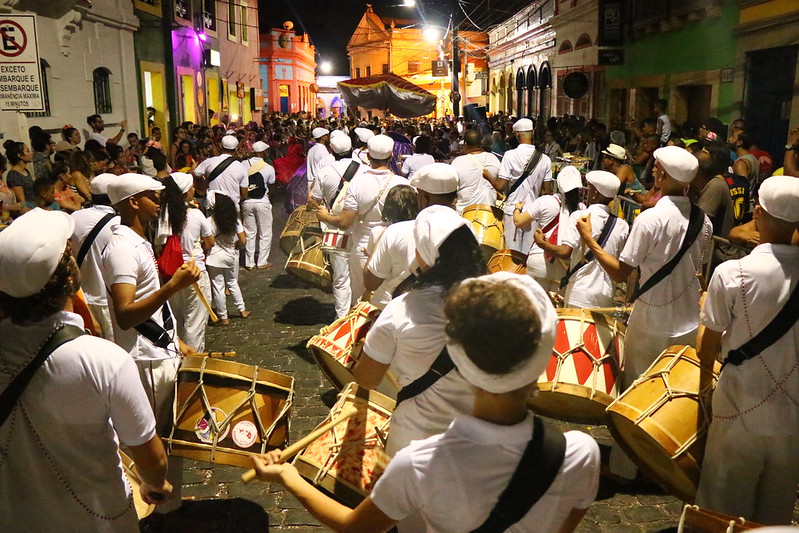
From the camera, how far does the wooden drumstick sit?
216 cm

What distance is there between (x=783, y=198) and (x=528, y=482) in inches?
80.1

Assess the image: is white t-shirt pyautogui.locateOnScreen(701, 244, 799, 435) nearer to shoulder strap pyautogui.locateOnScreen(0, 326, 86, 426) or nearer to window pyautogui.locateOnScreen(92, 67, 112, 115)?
shoulder strap pyautogui.locateOnScreen(0, 326, 86, 426)

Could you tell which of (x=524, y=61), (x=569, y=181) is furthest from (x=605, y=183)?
(x=524, y=61)

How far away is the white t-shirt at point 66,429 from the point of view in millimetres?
2279

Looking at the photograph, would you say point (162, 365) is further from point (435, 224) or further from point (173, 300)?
point (173, 300)

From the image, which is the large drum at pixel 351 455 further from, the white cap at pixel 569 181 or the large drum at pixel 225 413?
the white cap at pixel 569 181

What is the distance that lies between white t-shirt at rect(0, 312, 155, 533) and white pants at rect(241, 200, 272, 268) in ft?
25.5

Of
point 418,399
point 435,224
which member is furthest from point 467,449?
point 435,224

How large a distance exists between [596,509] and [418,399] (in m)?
2.11

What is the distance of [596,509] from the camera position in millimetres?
4297

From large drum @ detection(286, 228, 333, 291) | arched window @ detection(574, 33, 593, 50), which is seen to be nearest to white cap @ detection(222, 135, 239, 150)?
large drum @ detection(286, 228, 333, 291)

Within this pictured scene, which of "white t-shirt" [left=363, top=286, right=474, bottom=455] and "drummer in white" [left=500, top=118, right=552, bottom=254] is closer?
"white t-shirt" [left=363, top=286, right=474, bottom=455]

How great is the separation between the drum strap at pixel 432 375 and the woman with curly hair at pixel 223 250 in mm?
5195

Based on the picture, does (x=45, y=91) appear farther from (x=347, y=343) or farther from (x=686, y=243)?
(x=686, y=243)
